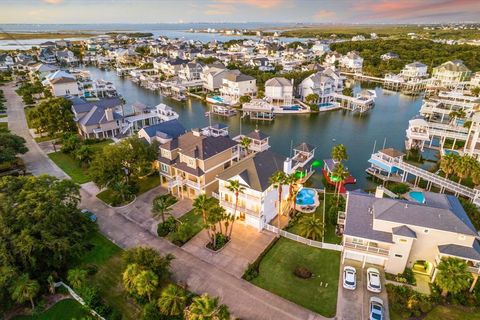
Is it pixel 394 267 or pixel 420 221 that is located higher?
pixel 420 221

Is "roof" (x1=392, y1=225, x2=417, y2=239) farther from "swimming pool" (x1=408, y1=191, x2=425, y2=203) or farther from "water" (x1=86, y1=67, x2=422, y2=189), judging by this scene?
"water" (x1=86, y1=67, x2=422, y2=189)

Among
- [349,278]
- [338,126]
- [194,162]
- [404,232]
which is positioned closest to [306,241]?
[349,278]

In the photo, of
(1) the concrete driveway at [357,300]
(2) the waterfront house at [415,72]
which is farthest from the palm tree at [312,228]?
(2) the waterfront house at [415,72]

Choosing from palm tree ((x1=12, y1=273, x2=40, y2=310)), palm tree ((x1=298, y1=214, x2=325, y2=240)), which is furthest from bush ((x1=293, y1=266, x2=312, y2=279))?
palm tree ((x1=12, y1=273, x2=40, y2=310))

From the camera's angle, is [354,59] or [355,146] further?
[354,59]

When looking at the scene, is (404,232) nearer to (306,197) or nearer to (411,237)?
(411,237)

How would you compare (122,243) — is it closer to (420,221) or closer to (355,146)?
(420,221)

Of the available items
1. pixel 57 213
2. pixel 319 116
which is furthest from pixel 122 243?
pixel 319 116

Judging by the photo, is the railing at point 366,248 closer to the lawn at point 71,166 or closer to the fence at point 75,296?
the fence at point 75,296
